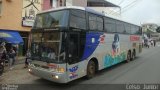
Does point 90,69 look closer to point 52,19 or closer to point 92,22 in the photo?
point 92,22

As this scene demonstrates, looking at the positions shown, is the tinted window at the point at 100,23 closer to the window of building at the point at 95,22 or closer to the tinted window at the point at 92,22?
the window of building at the point at 95,22

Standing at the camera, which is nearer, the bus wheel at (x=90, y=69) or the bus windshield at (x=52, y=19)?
the bus windshield at (x=52, y=19)

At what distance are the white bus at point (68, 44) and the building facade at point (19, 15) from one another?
27.8 ft

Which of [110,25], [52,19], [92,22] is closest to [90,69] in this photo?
[92,22]

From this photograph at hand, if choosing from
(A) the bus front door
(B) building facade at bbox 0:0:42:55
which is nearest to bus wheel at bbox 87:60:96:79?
(A) the bus front door

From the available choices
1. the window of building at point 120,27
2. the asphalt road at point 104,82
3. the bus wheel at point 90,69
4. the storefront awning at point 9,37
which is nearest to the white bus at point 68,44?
the bus wheel at point 90,69

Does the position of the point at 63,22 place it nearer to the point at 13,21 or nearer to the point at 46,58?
the point at 46,58

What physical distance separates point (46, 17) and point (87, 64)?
296 cm

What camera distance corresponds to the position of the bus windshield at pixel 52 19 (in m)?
9.02

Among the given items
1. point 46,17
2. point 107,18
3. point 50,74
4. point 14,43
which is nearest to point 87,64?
point 50,74

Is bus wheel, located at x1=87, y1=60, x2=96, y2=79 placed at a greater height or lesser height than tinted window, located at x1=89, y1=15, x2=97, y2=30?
lesser

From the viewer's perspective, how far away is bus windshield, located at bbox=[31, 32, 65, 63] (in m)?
8.66

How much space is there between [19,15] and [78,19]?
428 inches

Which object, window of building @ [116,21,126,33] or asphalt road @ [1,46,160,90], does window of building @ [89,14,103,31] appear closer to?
asphalt road @ [1,46,160,90]
